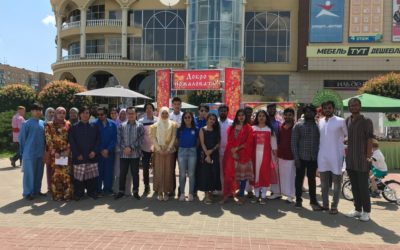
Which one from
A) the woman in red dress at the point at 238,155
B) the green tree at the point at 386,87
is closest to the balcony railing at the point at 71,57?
the green tree at the point at 386,87

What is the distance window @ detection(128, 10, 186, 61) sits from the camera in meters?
39.0

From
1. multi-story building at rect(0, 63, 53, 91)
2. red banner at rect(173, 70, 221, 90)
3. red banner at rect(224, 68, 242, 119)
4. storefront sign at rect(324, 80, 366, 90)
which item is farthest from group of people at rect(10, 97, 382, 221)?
multi-story building at rect(0, 63, 53, 91)

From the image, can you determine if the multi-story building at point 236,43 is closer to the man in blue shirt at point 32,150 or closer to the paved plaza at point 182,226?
the man in blue shirt at point 32,150

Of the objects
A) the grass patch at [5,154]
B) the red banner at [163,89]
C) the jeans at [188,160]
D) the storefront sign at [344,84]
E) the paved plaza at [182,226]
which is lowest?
the paved plaza at [182,226]

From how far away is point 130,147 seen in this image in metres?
8.20

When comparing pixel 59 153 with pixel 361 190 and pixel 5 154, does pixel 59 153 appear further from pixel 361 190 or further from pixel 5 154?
pixel 5 154

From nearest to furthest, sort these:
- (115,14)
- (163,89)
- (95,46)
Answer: (163,89) < (115,14) < (95,46)

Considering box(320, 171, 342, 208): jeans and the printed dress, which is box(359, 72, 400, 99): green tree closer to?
box(320, 171, 342, 208): jeans

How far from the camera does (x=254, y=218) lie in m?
6.77

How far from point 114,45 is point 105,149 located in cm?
3359

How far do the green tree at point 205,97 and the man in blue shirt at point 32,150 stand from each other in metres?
22.8

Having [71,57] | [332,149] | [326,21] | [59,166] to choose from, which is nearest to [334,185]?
[332,149]

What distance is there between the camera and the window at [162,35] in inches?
1534

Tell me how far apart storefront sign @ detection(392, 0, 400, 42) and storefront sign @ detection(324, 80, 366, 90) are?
15.4 ft
